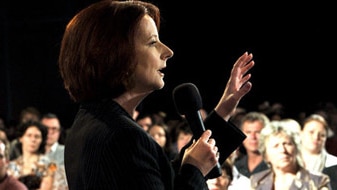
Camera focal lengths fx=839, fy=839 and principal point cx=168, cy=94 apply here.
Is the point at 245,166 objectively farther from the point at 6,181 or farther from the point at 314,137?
the point at 6,181

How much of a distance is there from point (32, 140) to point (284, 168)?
9.24ft

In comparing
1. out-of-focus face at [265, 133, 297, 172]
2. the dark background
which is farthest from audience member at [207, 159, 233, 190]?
the dark background

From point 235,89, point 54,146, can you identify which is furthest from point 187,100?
point 54,146

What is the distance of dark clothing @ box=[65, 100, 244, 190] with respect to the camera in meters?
1.89

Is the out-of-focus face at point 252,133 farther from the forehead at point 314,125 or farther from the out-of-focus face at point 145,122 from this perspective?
the out-of-focus face at point 145,122

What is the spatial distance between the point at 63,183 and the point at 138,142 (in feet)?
13.9

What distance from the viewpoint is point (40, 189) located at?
5656 millimetres

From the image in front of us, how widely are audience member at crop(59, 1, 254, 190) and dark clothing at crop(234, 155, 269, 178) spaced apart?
15.2ft

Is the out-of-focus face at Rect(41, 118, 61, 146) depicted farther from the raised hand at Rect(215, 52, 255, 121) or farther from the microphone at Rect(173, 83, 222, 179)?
the microphone at Rect(173, 83, 222, 179)

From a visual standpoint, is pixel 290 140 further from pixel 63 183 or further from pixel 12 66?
pixel 12 66

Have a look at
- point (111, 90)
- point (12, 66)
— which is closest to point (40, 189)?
point (111, 90)

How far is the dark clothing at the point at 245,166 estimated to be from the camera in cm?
671

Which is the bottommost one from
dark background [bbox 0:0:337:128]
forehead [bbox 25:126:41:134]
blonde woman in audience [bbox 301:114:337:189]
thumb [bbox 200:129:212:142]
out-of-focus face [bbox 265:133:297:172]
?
dark background [bbox 0:0:337:128]

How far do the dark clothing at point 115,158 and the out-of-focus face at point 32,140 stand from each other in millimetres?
5459
